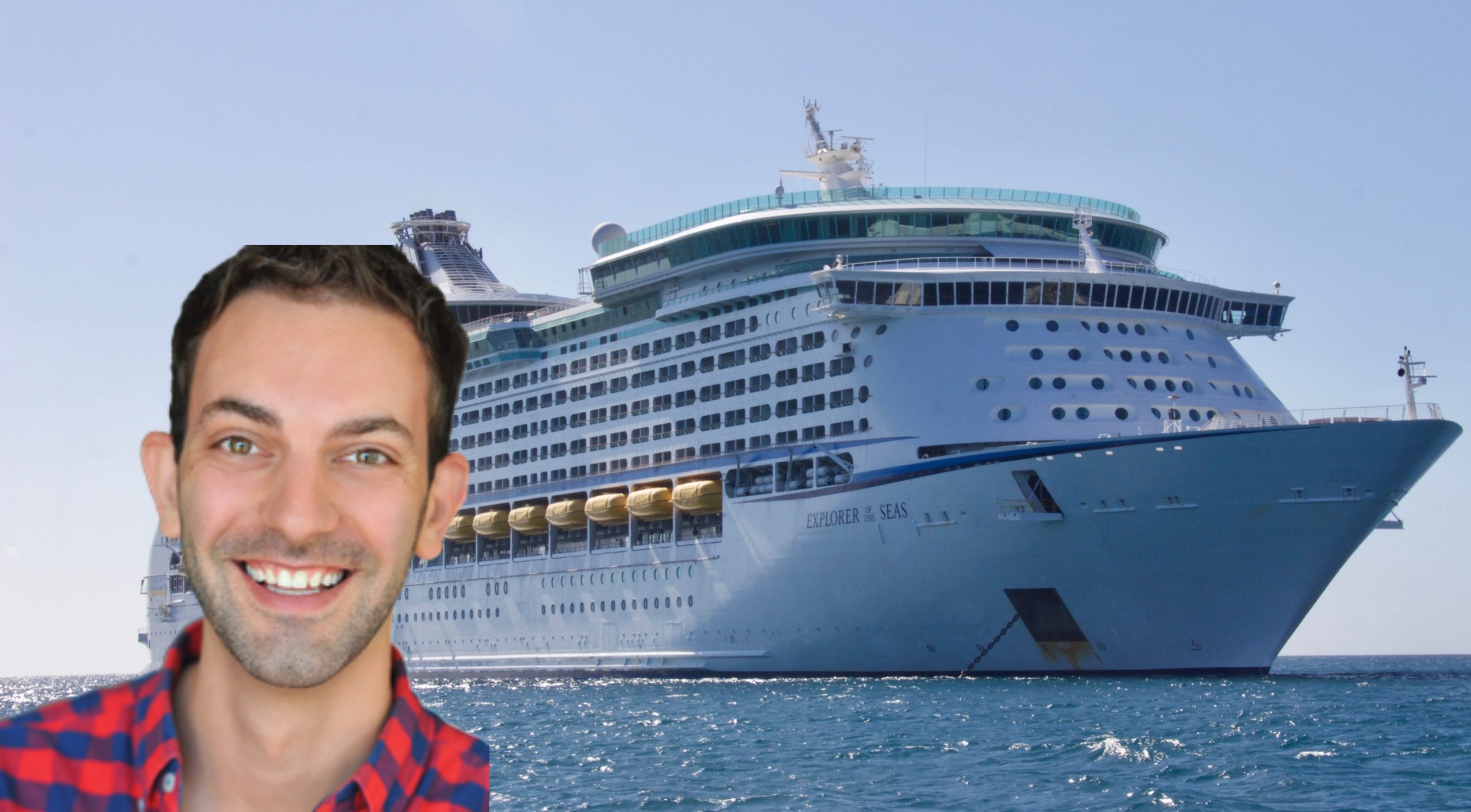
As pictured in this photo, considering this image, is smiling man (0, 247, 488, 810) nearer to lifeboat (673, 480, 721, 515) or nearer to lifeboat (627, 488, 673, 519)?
lifeboat (673, 480, 721, 515)

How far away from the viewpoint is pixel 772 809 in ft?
52.5

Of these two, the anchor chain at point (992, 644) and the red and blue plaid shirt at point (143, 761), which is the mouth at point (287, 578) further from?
the anchor chain at point (992, 644)

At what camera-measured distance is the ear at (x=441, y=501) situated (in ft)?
8.34

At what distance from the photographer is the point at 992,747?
21266 millimetres

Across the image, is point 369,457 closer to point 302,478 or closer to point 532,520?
point 302,478

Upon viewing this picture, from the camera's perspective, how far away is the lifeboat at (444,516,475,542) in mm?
47312

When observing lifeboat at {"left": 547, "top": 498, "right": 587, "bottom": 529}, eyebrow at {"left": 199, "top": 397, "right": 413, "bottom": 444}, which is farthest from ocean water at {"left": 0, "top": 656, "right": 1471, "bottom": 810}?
eyebrow at {"left": 199, "top": 397, "right": 413, "bottom": 444}

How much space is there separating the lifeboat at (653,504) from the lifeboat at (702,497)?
1.25 metres

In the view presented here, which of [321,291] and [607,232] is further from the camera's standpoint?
[607,232]

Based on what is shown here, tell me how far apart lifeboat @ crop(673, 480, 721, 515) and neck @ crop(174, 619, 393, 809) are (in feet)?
119

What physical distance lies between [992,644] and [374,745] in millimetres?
31280

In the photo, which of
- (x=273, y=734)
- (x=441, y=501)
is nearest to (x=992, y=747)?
(x=441, y=501)

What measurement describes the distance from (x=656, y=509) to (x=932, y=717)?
1623 cm

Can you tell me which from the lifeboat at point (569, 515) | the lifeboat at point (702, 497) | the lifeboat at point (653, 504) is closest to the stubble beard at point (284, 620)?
the lifeboat at point (702, 497)
